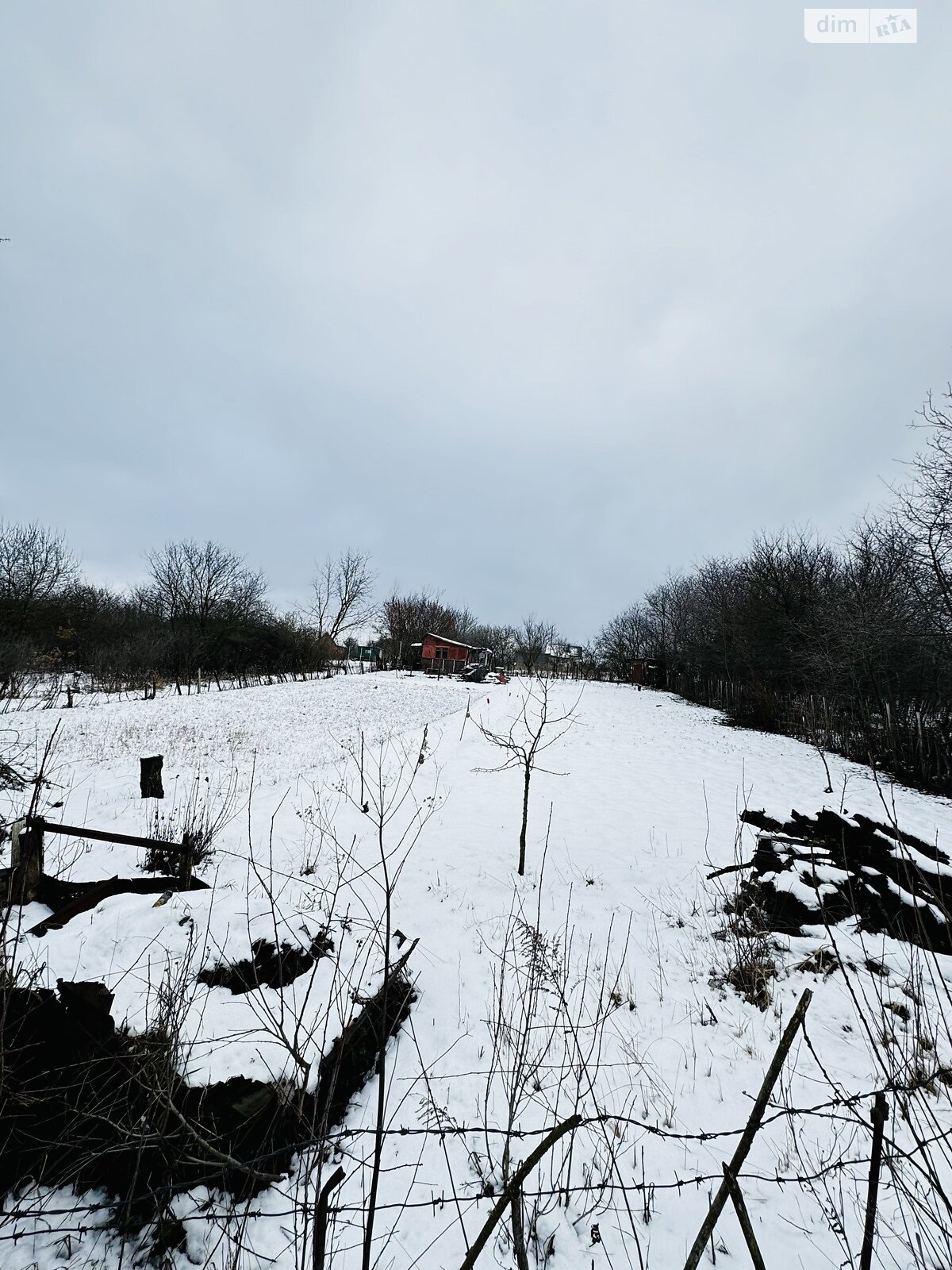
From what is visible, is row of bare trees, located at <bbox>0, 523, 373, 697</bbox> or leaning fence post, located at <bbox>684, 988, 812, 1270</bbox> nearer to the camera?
leaning fence post, located at <bbox>684, 988, 812, 1270</bbox>

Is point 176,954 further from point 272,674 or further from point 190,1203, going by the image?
point 272,674

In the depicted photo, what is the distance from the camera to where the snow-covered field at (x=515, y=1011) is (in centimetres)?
221

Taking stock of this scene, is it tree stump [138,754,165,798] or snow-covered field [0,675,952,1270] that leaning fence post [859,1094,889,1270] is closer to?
snow-covered field [0,675,952,1270]

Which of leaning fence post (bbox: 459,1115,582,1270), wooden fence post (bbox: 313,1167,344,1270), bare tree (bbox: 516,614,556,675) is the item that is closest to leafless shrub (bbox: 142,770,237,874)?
wooden fence post (bbox: 313,1167,344,1270)

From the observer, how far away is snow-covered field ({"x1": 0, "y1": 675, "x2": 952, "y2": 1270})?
221cm

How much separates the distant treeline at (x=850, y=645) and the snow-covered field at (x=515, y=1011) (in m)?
2.06

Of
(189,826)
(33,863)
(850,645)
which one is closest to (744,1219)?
(33,863)

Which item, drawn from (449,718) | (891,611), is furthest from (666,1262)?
(449,718)

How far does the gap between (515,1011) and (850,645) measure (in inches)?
577

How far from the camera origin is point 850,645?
14008mm

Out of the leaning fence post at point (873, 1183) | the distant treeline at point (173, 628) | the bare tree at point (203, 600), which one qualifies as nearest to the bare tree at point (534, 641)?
the distant treeline at point (173, 628)

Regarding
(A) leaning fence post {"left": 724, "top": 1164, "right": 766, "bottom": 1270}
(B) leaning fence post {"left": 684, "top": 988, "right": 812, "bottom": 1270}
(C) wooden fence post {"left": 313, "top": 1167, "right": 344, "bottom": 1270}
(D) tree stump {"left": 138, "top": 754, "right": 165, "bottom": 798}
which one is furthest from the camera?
(D) tree stump {"left": 138, "top": 754, "right": 165, "bottom": 798}

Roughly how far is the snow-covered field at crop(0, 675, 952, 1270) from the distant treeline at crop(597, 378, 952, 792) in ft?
6.75

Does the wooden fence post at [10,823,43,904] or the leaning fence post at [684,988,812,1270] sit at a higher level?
the leaning fence post at [684,988,812,1270]
